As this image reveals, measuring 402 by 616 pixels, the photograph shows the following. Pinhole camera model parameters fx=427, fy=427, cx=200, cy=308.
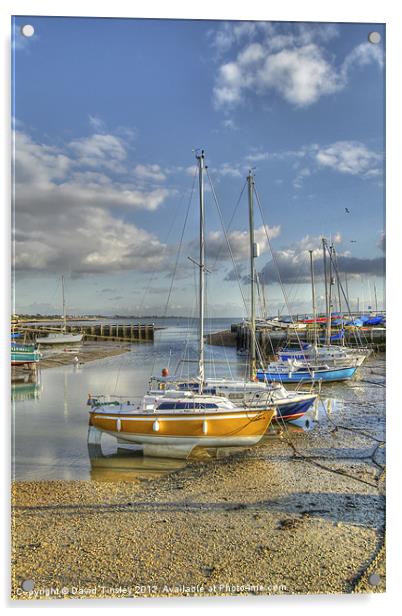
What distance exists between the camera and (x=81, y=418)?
22.3 feet

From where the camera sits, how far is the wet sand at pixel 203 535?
2857 mm

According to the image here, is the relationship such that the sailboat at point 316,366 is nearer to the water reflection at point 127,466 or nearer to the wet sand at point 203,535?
the water reflection at point 127,466

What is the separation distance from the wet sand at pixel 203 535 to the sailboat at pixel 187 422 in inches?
29.8

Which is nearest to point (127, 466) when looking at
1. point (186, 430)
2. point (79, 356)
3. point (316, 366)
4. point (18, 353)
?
point (186, 430)

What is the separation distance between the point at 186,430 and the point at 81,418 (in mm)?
2600

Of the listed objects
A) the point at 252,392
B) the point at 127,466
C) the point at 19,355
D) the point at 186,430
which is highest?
the point at 19,355

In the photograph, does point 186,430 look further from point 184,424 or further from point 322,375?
point 322,375

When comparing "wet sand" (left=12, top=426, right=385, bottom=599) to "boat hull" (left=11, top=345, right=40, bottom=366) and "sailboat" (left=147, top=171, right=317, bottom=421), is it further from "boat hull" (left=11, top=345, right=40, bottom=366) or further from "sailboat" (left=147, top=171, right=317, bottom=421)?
"sailboat" (left=147, top=171, right=317, bottom=421)

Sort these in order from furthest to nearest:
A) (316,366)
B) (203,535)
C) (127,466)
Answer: (316,366)
(127,466)
(203,535)

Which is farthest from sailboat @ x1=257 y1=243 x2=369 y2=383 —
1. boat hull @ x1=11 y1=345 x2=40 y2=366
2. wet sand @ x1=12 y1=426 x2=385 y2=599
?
wet sand @ x1=12 y1=426 x2=385 y2=599

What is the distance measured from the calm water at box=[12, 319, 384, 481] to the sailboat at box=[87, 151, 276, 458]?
21 centimetres
